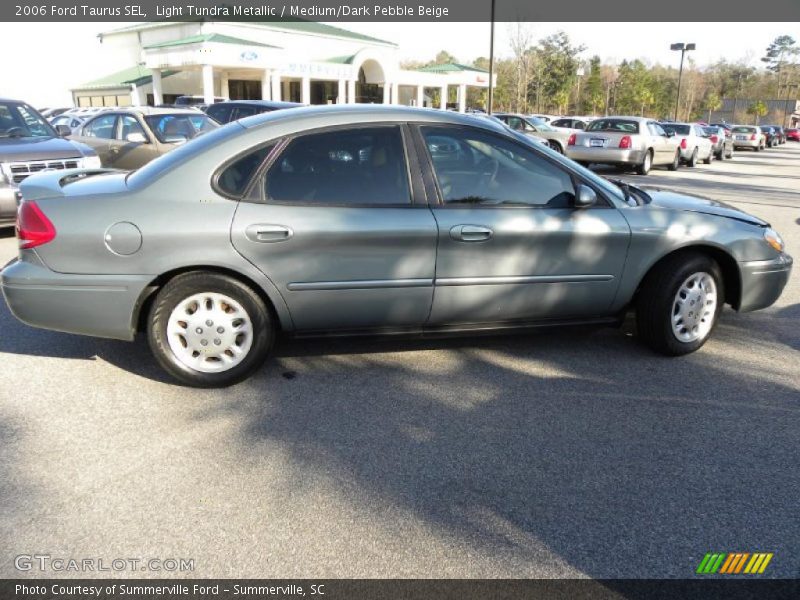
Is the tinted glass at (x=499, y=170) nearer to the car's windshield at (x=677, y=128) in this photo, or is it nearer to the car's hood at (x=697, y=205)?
the car's hood at (x=697, y=205)

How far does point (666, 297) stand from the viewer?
14.3 ft

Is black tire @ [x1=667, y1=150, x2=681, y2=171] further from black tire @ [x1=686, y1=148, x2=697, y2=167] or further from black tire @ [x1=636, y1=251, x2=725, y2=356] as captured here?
black tire @ [x1=636, y1=251, x2=725, y2=356]

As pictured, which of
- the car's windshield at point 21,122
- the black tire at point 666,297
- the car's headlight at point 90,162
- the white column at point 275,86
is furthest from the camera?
the white column at point 275,86

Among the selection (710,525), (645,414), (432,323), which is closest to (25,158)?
(432,323)

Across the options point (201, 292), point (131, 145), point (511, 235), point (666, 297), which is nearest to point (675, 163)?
point (131, 145)

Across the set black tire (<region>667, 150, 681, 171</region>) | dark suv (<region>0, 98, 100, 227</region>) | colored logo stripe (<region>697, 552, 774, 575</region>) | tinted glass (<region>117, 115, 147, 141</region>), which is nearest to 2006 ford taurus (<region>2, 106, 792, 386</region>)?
colored logo stripe (<region>697, 552, 774, 575</region>)

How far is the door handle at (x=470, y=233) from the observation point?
399 centimetres

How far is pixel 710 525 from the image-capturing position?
2.76 metres

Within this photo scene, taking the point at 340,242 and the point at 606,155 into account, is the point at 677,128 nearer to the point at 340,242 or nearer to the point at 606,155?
the point at 606,155

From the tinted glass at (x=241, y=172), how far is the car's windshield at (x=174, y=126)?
760cm

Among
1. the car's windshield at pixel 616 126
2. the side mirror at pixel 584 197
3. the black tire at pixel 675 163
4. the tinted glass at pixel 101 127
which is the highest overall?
the car's windshield at pixel 616 126

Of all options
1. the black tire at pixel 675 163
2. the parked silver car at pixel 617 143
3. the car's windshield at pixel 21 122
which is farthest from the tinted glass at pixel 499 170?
the black tire at pixel 675 163

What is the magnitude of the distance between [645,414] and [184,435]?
2.56 metres

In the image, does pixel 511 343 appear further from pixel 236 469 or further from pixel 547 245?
pixel 236 469
